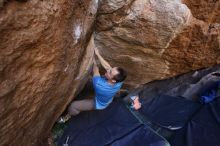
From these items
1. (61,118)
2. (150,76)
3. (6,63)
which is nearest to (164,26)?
(150,76)

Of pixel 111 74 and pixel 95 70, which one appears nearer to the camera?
pixel 111 74

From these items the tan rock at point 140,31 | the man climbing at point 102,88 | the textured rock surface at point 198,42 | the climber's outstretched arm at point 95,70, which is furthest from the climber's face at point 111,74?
the textured rock surface at point 198,42

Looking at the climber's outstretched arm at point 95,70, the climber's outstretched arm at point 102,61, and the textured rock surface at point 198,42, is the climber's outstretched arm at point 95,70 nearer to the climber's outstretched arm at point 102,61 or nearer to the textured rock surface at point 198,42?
the climber's outstretched arm at point 102,61

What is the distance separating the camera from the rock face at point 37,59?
2.46m

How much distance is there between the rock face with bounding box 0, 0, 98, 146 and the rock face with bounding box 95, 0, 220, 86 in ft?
1.57

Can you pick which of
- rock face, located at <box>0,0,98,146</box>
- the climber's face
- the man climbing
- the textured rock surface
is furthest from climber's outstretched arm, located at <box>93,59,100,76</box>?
the textured rock surface

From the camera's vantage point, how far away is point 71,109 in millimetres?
4418

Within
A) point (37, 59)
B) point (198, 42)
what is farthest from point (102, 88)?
point (198, 42)

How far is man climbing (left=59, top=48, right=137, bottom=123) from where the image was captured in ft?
13.5

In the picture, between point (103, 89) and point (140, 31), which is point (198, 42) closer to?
point (140, 31)

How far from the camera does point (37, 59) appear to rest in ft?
9.28

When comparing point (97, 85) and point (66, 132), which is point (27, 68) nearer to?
point (97, 85)

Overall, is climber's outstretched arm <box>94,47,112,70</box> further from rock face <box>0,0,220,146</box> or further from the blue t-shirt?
the blue t-shirt

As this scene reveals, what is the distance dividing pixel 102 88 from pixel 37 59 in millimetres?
1461
